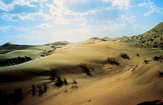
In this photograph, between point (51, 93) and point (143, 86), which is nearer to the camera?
point (143, 86)

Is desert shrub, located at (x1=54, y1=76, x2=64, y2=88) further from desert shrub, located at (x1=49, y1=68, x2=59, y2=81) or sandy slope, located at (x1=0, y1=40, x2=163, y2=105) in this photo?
desert shrub, located at (x1=49, y1=68, x2=59, y2=81)

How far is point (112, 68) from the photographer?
10.8 meters

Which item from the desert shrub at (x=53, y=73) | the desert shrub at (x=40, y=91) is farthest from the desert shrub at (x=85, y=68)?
the desert shrub at (x=40, y=91)

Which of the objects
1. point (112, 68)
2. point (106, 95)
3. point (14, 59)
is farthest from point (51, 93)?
point (14, 59)

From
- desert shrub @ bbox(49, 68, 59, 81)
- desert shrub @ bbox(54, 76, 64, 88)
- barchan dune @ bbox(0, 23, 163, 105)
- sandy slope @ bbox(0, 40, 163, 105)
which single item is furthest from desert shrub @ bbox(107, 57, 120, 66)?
desert shrub @ bbox(54, 76, 64, 88)

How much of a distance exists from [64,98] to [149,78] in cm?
270

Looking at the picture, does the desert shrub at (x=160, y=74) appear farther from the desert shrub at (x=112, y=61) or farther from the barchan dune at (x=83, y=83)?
the desert shrub at (x=112, y=61)

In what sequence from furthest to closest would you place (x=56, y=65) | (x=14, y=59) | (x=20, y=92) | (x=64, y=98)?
1. (x=14, y=59)
2. (x=56, y=65)
3. (x=20, y=92)
4. (x=64, y=98)

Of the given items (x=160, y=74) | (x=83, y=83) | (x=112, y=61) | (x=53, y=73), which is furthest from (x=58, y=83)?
(x=112, y=61)

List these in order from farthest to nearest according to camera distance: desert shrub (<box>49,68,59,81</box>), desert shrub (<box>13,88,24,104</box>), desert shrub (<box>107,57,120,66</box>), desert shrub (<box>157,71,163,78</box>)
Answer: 1. desert shrub (<box>107,57,120,66</box>)
2. desert shrub (<box>49,68,59,81</box>)
3. desert shrub (<box>13,88,24,104</box>)
4. desert shrub (<box>157,71,163,78</box>)

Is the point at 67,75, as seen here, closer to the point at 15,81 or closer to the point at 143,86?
the point at 15,81

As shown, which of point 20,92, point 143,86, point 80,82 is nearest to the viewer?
point 143,86

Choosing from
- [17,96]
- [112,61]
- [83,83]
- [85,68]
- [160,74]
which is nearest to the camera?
[160,74]

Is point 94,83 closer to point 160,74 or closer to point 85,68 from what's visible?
point 160,74
